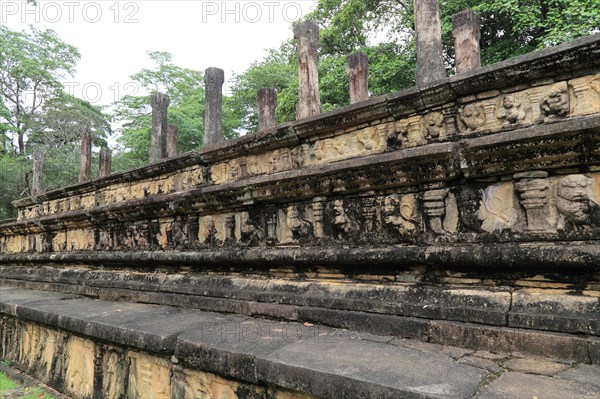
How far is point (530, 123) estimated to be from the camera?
234 centimetres

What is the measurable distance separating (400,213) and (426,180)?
1.01 feet

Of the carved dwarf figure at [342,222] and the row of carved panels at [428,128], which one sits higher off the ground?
the row of carved panels at [428,128]

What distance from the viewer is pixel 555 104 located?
2244 millimetres

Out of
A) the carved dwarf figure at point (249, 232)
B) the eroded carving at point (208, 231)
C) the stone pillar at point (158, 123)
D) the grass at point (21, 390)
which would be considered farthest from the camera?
the stone pillar at point (158, 123)

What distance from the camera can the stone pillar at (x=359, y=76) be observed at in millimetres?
3559

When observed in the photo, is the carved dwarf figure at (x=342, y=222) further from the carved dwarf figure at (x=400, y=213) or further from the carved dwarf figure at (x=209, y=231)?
the carved dwarf figure at (x=209, y=231)

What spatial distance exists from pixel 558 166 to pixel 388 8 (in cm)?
1334

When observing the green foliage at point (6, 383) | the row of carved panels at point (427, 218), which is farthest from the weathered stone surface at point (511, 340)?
the green foliage at point (6, 383)

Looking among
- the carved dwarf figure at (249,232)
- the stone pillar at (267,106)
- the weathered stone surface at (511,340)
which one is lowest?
the weathered stone surface at (511,340)

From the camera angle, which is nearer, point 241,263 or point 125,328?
point 125,328

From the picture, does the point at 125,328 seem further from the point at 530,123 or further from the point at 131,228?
the point at 530,123

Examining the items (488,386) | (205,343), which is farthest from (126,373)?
(488,386)

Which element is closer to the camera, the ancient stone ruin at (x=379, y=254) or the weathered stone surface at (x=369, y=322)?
the ancient stone ruin at (x=379, y=254)

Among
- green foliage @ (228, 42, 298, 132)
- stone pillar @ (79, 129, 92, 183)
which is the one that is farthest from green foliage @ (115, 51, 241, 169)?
stone pillar @ (79, 129, 92, 183)
